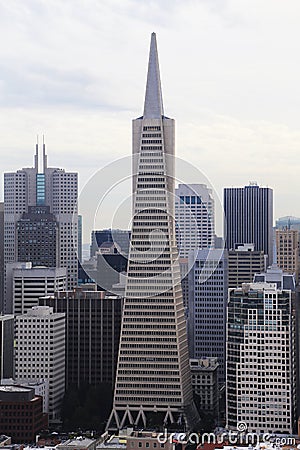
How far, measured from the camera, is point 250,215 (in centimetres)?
4294

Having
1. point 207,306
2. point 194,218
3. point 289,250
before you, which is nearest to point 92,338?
point 194,218

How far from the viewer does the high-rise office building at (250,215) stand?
41.9 meters

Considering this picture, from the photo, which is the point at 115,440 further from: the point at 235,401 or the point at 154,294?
the point at 154,294

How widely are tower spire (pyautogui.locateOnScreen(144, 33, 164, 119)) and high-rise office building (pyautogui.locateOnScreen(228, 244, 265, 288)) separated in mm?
10967

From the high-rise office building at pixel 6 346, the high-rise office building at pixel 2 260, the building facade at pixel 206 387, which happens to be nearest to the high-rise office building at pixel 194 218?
the building facade at pixel 206 387

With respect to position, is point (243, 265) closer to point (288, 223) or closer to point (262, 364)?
point (288, 223)

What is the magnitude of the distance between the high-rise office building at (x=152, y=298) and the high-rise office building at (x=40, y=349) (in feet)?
7.48

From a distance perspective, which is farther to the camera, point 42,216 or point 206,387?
point 42,216

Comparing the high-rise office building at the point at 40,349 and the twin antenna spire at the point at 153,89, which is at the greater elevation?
the twin antenna spire at the point at 153,89

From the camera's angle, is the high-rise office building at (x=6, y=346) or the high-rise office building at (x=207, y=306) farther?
the high-rise office building at (x=207, y=306)

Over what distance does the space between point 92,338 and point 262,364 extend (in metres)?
6.07

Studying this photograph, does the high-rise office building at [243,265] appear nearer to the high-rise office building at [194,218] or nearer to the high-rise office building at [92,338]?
the high-rise office building at [194,218]

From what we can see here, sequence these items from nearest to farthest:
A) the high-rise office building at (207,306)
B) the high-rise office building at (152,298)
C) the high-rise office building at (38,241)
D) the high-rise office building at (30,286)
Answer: the high-rise office building at (152,298) < the high-rise office building at (207,306) < the high-rise office building at (30,286) < the high-rise office building at (38,241)

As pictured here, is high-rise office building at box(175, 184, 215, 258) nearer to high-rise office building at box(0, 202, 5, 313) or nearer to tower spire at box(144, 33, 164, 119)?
tower spire at box(144, 33, 164, 119)
